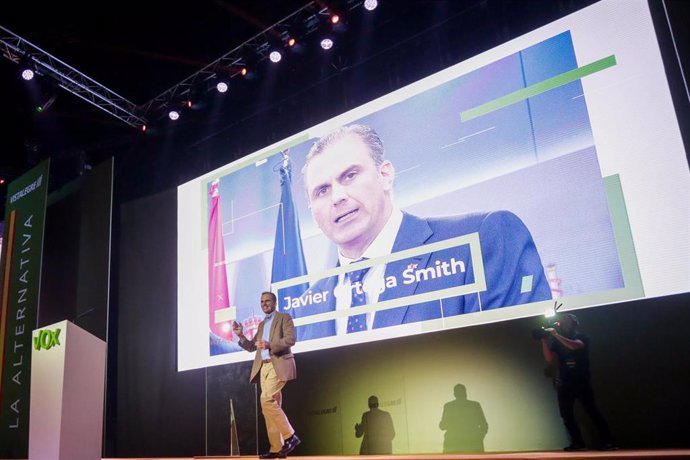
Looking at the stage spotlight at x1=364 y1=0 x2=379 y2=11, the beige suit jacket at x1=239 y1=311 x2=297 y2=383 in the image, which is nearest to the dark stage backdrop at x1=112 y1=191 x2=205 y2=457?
the beige suit jacket at x1=239 y1=311 x2=297 y2=383

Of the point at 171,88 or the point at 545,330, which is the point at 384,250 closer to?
the point at 545,330

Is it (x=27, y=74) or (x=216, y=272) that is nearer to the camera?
(x=27, y=74)

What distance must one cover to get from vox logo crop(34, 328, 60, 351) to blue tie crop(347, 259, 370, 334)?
2254 millimetres

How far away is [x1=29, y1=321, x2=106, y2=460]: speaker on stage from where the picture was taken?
131 inches

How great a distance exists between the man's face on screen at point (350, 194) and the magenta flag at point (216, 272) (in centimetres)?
128

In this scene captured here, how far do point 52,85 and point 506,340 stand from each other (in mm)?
5069

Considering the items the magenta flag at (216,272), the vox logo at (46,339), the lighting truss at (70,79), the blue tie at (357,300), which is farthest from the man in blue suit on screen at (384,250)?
the lighting truss at (70,79)

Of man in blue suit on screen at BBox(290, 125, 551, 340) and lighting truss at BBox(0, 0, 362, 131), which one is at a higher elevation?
lighting truss at BBox(0, 0, 362, 131)

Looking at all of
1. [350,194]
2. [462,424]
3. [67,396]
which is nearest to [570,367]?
[462,424]

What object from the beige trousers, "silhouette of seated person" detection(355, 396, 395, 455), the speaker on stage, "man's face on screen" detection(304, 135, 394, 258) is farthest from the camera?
"man's face on screen" detection(304, 135, 394, 258)

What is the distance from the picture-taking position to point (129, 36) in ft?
18.2

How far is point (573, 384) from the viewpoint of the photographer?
374cm

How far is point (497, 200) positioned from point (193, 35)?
3349 millimetres

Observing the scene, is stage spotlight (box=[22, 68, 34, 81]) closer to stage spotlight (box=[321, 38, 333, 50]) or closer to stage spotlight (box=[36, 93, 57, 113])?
stage spotlight (box=[36, 93, 57, 113])
